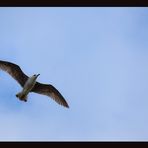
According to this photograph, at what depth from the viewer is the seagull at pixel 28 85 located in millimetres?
22438

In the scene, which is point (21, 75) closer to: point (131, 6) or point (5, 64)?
point (5, 64)

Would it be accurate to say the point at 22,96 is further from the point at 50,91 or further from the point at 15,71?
the point at 50,91

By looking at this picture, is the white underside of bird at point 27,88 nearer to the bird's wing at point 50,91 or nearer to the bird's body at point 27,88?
the bird's body at point 27,88

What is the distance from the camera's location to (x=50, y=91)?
23922mm

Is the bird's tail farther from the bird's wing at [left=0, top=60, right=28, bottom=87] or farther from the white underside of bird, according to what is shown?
the bird's wing at [left=0, top=60, right=28, bottom=87]

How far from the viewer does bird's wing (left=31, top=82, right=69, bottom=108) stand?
78.2 feet

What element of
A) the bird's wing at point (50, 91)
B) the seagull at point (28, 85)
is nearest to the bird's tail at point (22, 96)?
the seagull at point (28, 85)

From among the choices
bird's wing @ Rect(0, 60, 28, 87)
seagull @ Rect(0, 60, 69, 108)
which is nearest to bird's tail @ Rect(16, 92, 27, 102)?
seagull @ Rect(0, 60, 69, 108)

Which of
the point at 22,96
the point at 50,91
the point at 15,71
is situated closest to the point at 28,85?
the point at 22,96

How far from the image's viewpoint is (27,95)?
22.5m
